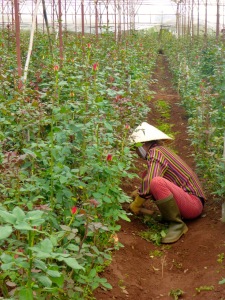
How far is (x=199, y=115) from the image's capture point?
631cm

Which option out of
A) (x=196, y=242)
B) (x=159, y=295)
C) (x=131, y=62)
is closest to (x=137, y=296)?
(x=159, y=295)

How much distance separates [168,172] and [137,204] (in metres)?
0.41

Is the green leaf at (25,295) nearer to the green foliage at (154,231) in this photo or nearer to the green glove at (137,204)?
the green foliage at (154,231)

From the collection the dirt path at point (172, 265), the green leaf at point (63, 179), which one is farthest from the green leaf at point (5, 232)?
the dirt path at point (172, 265)

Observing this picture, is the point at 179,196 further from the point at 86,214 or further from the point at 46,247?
the point at 46,247

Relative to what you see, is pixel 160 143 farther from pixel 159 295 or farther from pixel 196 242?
pixel 159 295

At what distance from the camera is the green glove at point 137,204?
481 cm

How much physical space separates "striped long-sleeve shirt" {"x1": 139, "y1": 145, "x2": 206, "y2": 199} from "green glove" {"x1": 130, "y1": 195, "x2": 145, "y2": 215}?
0.08 meters

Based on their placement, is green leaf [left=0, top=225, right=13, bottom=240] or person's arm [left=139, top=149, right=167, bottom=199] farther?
person's arm [left=139, top=149, right=167, bottom=199]

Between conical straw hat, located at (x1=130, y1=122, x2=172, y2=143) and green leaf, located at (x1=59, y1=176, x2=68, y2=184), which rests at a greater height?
green leaf, located at (x1=59, y1=176, x2=68, y2=184)

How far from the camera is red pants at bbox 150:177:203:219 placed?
14.8 feet

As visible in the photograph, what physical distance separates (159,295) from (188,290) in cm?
21

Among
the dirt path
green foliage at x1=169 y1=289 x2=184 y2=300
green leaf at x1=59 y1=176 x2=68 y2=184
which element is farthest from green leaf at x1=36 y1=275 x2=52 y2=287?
green foliage at x1=169 y1=289 x2=184 y2=300

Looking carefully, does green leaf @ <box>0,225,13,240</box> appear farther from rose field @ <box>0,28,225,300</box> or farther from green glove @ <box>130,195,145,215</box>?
green glove @ <box>130,195,145,215</box>
